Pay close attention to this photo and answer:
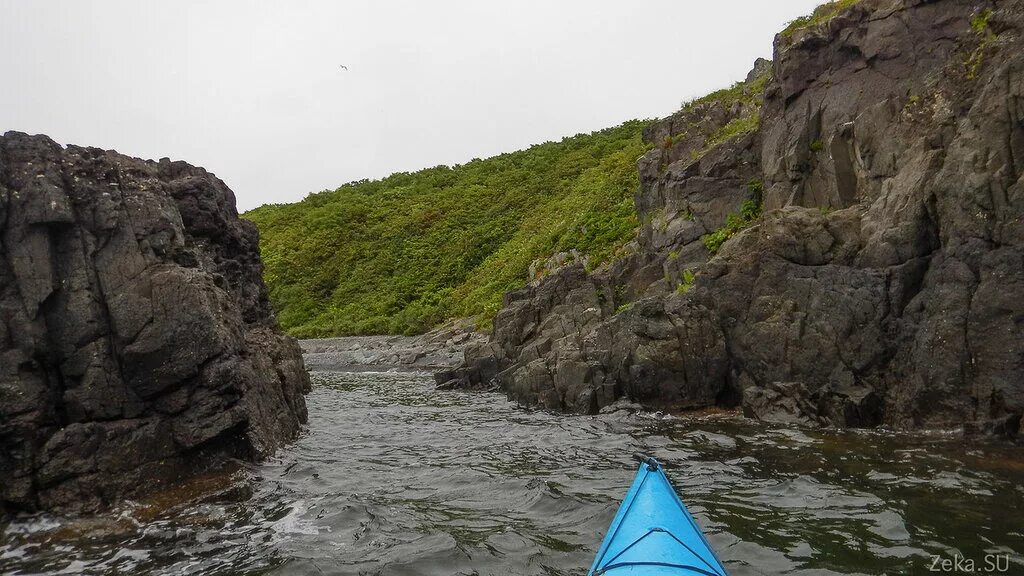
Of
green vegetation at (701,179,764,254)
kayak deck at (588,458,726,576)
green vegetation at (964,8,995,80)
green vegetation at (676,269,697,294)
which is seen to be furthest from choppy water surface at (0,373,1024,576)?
green vegetation at (964,8,995,80)

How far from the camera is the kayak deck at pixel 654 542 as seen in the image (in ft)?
22.4

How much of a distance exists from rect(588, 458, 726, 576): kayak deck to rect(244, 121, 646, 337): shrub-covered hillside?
24086mm

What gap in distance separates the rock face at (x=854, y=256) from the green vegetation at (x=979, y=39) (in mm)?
42

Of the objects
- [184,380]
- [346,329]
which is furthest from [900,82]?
[346,329]

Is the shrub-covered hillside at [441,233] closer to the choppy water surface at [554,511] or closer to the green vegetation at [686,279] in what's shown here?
the green vegetation at [686,279]

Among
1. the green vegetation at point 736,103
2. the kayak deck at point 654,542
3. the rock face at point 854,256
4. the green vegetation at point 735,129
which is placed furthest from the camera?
the green vegetation at point 736,103

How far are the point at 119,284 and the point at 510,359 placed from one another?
17.2 metres

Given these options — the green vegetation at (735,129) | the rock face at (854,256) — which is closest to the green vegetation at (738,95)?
the green vegetation at (735,129)

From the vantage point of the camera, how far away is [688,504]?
10.4 meters

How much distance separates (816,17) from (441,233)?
154ft

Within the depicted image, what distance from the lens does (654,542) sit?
728 cm

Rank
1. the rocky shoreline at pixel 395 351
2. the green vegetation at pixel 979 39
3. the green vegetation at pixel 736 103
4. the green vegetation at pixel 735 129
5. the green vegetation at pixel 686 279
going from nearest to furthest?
the green vegetation at pixel 979 39 < the green vegetation at pixel 686 279 < the green vegetation at pixel 735 129 < the green vegetation at pixel 736 103 < the rocky shoreline at pixel 395 351

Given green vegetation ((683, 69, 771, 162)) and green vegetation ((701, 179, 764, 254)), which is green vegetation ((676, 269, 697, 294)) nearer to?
green vegetation ((701, 179, 764, 254))

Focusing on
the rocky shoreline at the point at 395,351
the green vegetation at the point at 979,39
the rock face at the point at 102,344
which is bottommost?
the rocky shoreline at the point at 395,351
